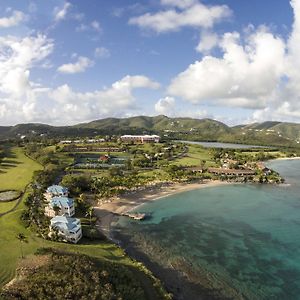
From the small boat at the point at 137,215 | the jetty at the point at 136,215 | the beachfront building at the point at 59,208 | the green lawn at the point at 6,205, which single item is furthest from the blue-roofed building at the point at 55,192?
the small boat at the point at 137,215

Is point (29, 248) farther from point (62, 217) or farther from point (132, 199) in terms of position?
point (132, 199)

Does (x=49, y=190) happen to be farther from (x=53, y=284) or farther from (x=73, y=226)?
(x=53, y=284)

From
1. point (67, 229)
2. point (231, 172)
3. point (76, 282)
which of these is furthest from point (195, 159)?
point (76, 282)

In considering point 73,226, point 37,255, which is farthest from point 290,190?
point 37,255

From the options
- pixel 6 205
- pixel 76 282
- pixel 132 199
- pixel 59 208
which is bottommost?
pixel 132 199

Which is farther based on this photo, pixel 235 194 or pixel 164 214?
pixel 235 194

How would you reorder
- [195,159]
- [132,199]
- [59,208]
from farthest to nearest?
[195,159]
[132,199]
[59,208]

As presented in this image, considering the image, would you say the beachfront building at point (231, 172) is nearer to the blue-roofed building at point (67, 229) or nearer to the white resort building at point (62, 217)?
the white resort building at point (62, 217)

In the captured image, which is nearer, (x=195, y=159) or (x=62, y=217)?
(x=62, y=217)
